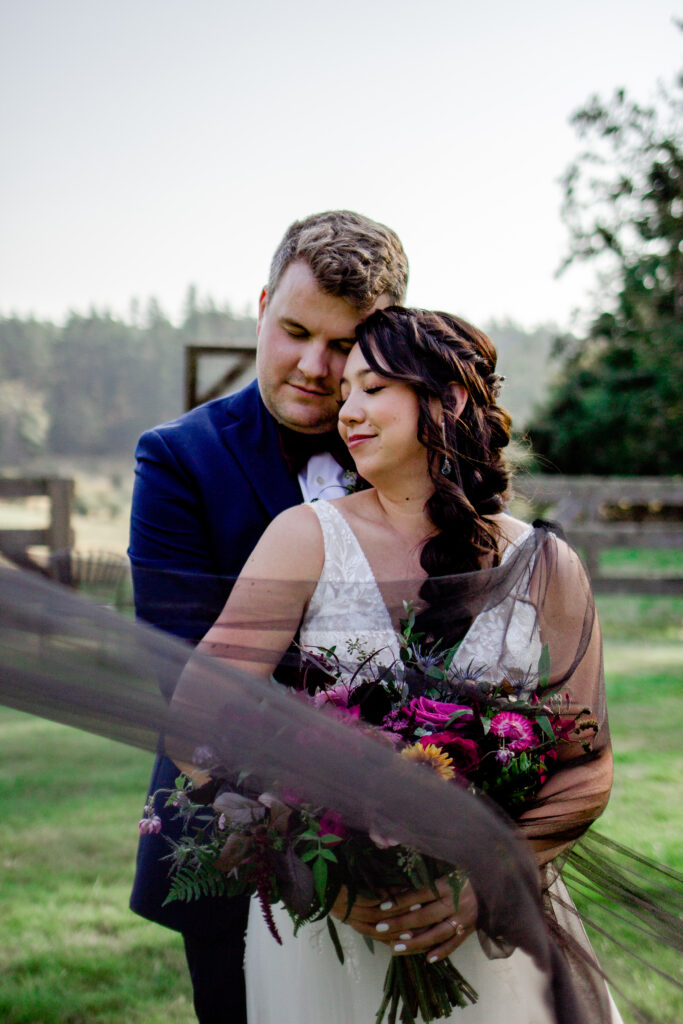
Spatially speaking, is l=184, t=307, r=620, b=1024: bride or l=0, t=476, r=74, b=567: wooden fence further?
l=0, t=476, r=74, b=567: wooden fence

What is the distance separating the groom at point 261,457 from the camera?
245cm

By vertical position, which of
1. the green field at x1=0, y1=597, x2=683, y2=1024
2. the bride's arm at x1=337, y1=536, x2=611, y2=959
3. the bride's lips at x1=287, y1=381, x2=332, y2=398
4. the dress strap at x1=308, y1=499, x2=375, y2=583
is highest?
the bride's lips at x1=287, y1=381, x2=332, y2=398

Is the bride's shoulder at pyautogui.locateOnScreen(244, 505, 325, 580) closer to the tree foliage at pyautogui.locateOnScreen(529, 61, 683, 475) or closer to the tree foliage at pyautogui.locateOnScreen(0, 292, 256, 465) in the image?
the tree foliage at pyautogui.locateOnScreen(529, 61, 683, 475)

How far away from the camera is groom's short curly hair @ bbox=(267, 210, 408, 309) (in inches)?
94.1

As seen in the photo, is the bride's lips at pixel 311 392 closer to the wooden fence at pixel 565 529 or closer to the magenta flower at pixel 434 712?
the wooden fence at pixel 565 529

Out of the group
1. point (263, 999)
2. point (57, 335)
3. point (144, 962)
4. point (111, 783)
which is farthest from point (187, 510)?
point (57, 335)

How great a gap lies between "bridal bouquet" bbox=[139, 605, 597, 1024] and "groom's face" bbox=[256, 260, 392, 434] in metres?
0.81

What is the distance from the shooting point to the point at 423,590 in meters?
2.05

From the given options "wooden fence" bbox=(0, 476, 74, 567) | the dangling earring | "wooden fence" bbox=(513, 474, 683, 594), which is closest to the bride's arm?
the dangling earring

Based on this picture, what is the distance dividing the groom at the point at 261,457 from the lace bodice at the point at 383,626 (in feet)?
1.74

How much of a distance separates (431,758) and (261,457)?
1.25 m

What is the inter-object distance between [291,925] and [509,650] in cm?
86

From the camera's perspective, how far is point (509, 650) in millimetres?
2047

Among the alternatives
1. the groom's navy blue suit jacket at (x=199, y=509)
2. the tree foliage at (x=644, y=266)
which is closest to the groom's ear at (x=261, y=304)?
the groom's navy blue suit jacket at (x=199, y=509)
